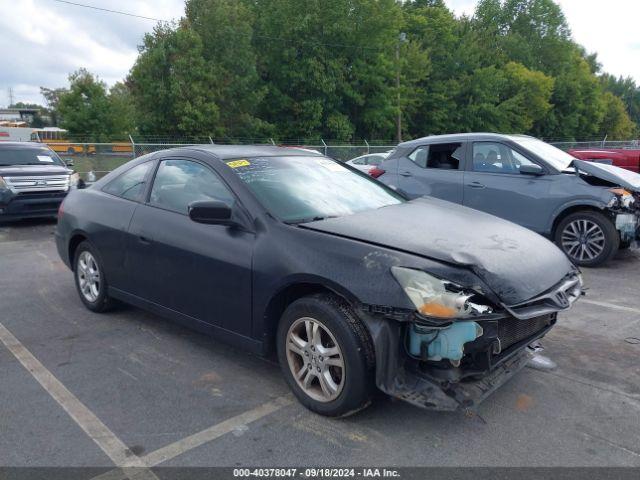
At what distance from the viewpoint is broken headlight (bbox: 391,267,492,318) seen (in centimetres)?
273

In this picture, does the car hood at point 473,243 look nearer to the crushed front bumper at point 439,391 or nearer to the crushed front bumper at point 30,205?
the crushed front bumper at point 439,391

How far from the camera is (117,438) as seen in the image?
9.70ft

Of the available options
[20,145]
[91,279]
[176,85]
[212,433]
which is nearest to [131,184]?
[91,279]

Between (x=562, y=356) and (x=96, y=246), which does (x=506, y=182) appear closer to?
(x=562, y=356)

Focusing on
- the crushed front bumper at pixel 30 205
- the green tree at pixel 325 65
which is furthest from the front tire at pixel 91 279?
the green tree at pixel 325 65

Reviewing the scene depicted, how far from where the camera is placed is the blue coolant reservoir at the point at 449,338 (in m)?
2.80

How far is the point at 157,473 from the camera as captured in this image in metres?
2.65

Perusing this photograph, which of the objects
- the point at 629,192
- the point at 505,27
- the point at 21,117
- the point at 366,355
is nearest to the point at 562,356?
the point at 366,355

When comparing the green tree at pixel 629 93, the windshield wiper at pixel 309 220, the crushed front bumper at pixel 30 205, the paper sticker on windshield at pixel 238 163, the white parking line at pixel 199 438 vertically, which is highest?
the green tree at pixel 629 93

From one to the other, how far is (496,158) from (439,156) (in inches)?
35.4

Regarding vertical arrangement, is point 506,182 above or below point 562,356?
above

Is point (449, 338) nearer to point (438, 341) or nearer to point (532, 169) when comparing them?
point (438, 341)

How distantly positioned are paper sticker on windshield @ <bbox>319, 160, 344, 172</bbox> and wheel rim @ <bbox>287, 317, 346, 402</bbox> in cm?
173

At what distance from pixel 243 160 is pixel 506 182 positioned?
15.1ft
